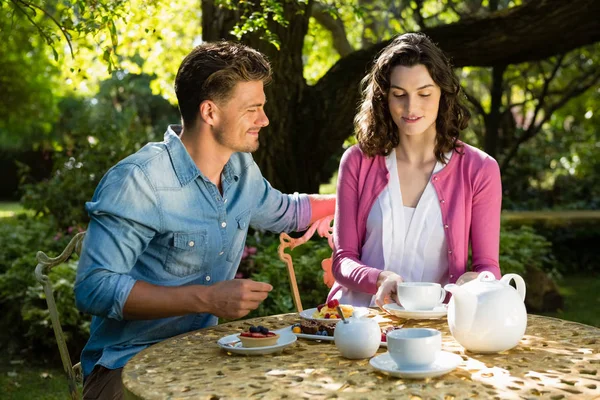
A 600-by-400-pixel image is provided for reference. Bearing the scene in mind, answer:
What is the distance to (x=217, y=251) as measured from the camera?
272cm

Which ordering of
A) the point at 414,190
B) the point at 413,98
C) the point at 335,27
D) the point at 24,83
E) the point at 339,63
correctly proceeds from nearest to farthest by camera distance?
1. the point at 413,98
2. the point at 414,190
3. the point at 339,63
4. the point at 335,27
5. the point at 24,83

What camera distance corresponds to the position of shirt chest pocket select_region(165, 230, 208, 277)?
8.65 feet

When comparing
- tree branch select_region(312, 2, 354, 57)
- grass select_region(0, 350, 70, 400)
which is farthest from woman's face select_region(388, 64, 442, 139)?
tree branch select_region(312, 2, 354, 57)

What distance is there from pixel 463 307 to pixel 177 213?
3.23 feet

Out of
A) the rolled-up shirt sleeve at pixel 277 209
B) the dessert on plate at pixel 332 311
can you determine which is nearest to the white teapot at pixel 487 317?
the dessert on plate at pixel 332 311

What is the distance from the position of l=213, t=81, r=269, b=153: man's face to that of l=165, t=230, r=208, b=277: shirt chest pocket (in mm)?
312

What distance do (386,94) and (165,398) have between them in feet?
5.37

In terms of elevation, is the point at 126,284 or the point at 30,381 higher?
the point at 126,284

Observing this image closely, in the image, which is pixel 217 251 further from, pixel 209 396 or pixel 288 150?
pixel 288 150

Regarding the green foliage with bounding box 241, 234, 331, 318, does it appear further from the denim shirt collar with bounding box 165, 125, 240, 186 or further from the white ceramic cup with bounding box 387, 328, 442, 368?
the white ceramic cup with bounding box 387, 328, 442, 368

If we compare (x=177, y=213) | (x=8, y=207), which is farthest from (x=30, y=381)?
(x=8, y=207)

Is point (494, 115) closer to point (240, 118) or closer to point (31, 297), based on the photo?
point (31, 297)

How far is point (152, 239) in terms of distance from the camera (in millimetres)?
2652

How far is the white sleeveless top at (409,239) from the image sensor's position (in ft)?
9.71
